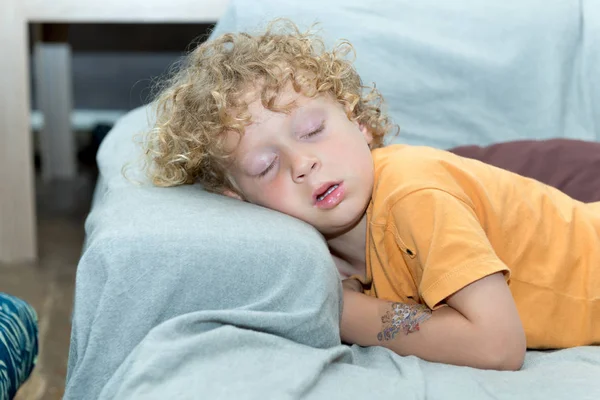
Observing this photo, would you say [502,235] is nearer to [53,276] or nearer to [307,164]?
[307,164]

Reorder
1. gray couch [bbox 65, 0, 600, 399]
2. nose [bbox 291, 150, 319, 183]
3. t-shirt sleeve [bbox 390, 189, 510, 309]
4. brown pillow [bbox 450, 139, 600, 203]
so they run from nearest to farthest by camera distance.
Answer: gray couch [bbox 65, 0, 600, 399] < t-shirt sleeve [bbox 390, 189, 510, 309] < nose [bbox 291, 150, 319, 183] < brown pillow [bbox 450, 139, 600, 203]

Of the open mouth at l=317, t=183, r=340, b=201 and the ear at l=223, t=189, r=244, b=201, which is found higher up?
the open mouth at l=317, t=183, r=340, b=201

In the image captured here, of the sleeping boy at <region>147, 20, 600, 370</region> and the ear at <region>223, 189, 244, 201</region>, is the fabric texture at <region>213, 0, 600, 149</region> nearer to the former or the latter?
the sleeping boy at <region>147, 20, 600, 370</region>

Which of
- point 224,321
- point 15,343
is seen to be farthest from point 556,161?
point 15,343

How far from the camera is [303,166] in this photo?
1.08 meters

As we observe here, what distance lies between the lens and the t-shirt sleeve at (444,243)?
0.97 m

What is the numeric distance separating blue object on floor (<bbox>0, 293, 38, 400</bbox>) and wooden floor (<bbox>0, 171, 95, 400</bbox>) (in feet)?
1.68

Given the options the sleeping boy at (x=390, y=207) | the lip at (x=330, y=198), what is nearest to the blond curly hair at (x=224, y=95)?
the sleeping boy at (x=390, y=207)

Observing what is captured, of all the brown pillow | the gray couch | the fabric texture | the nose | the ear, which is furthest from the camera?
the fabric texture

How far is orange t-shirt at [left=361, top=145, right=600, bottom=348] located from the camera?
103 cm

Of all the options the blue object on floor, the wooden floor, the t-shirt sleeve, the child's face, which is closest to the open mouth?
the child's face

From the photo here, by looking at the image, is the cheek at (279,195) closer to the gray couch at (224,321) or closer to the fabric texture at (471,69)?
the gray couch at (224,321)

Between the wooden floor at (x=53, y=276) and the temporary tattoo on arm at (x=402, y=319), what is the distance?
918 millimetres

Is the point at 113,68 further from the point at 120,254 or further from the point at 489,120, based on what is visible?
the point at 120,254
